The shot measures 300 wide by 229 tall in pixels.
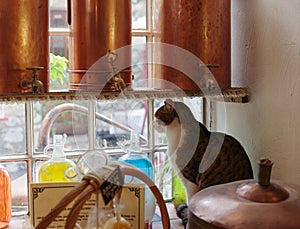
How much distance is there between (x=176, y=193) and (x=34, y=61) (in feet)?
1.67

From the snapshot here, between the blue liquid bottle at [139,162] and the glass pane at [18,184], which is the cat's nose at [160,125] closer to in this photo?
the blue liquid bottle at [139,162]

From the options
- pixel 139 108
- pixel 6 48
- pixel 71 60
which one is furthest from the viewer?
pixel 139 108

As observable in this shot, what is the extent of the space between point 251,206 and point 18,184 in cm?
72

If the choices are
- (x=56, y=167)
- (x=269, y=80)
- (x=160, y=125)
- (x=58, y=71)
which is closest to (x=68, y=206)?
(x=56, y=167)

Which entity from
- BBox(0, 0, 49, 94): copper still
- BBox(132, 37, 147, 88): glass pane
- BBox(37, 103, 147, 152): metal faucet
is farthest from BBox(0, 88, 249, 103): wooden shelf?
BBox(37, 103, 147, 152): metal faucet

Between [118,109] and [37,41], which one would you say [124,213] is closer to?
[118,109]

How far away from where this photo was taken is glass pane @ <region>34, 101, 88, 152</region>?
1.19 metres

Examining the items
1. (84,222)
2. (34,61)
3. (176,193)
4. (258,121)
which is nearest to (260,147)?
(258,121)

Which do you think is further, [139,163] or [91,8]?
[139,163]

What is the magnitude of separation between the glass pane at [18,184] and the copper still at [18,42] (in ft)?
1.14

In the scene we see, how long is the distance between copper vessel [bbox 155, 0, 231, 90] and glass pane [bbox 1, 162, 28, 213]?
443 mm

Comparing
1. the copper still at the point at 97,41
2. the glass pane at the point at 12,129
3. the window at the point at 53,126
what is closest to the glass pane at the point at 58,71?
the window at the point at 53,126

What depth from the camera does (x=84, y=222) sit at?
921 millimetres

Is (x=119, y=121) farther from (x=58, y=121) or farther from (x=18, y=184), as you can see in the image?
(x=18, y=184)
